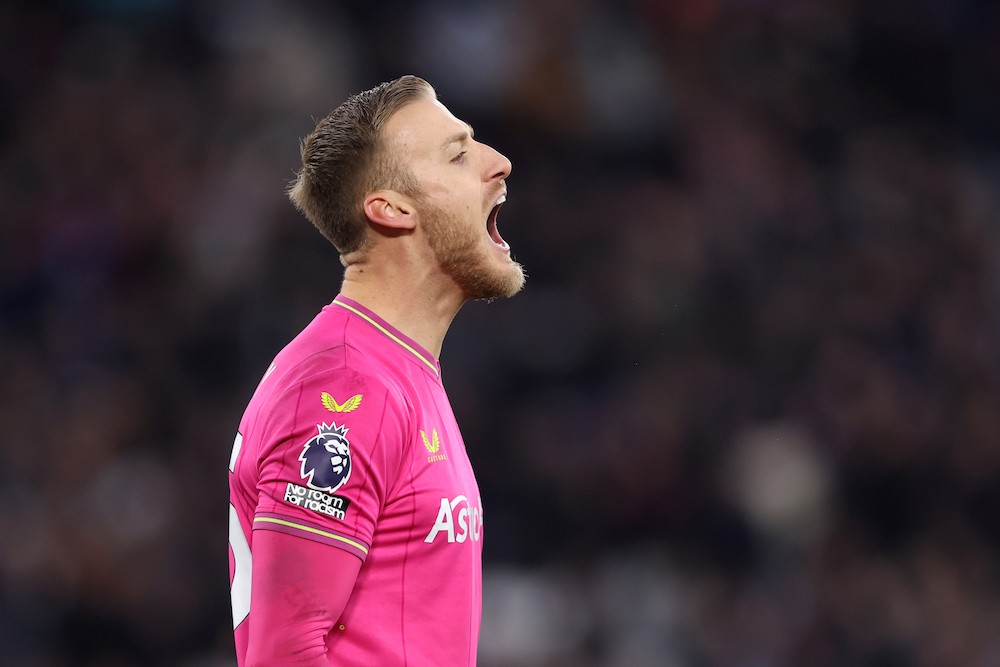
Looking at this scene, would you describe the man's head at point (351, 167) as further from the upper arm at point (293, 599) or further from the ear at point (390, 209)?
the upper arm at point (293, 599)

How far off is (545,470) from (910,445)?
2.35 m

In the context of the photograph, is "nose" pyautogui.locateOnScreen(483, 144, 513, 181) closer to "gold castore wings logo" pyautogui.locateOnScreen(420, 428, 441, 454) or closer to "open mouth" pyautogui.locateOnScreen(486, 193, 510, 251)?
"open mouth" pyautogui.locateOnScreen(486, 193, 510, 251)

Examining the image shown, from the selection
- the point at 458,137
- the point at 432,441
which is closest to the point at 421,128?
the point at 458,137

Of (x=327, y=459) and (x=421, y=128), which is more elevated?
(x=421, y=128)

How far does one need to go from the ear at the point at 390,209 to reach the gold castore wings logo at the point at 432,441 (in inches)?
19.0

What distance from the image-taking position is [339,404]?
248cm

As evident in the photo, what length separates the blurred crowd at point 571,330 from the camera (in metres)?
6.61

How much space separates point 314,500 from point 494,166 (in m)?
1.01

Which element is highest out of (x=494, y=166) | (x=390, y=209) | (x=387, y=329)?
(x=494, y=166)

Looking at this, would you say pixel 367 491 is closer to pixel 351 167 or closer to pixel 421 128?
pixel 351 167

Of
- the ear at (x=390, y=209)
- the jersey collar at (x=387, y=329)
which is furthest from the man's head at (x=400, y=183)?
the jersey collar at (x=387, y=329)

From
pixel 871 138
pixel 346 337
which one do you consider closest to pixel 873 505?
pixel 871 138

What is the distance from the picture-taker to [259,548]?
94.8 inches

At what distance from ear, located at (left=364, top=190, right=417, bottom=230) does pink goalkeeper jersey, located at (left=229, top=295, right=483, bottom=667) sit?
211 millimetres
